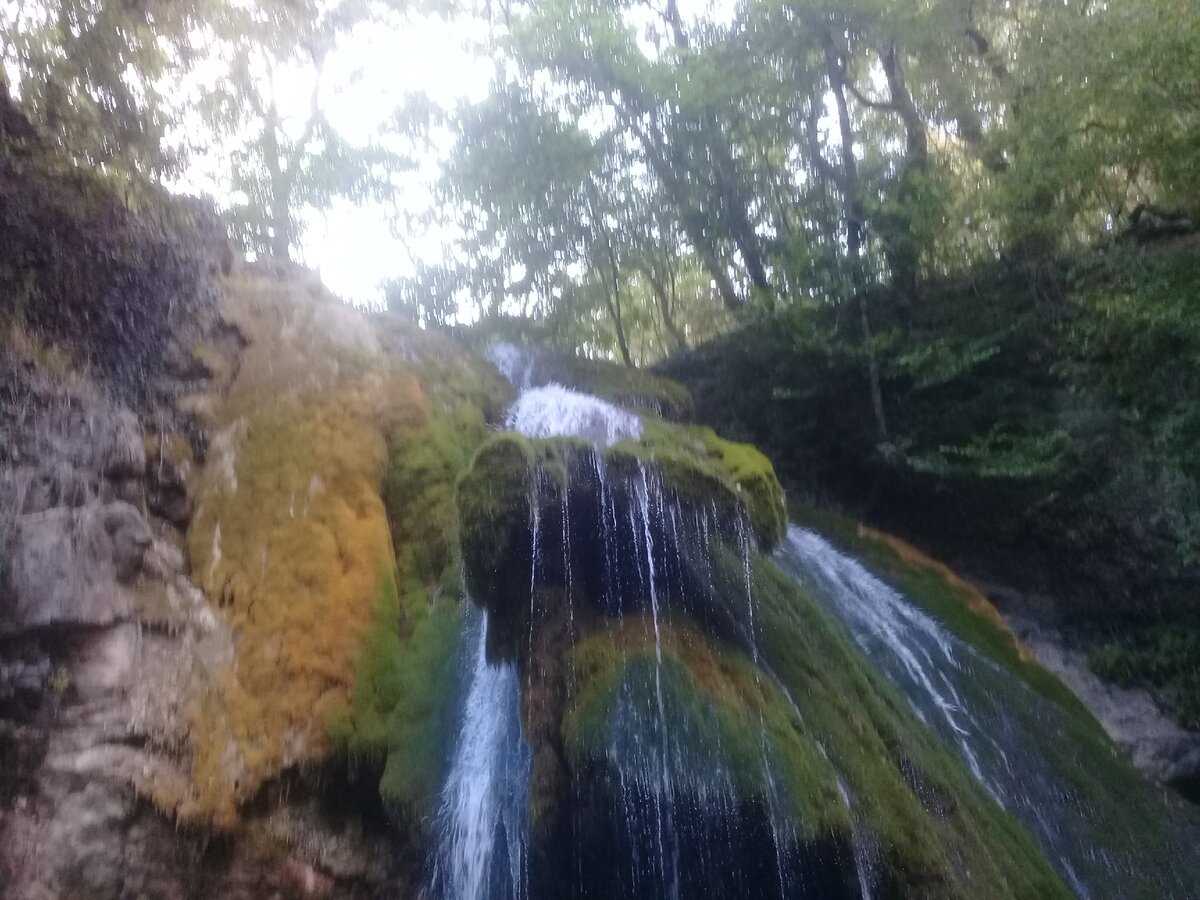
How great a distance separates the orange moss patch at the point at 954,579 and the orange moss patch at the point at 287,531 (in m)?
6.40

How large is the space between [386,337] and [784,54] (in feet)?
29.1

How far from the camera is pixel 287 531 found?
7230 millimetres

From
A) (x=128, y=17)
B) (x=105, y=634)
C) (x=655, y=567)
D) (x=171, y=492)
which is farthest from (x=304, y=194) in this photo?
(x=655, y=567)

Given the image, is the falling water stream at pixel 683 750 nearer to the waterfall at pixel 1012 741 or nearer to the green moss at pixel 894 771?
the waterfall at pixel 1012 741

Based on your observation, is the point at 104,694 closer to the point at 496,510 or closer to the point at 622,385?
the point at 496,510

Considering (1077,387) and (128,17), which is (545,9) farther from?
(1077,387)

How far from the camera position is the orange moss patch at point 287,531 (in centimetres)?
607

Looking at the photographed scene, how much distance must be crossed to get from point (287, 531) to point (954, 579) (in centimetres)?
827

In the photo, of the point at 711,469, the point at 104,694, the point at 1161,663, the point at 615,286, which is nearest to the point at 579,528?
the point at 711,469

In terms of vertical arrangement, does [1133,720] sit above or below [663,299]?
below

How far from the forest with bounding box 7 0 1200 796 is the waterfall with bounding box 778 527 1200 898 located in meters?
2.30

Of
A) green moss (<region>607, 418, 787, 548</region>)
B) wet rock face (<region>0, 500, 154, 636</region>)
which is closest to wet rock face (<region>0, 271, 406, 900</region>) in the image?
wet rock face (<region>0, 500, 154, 636</region>)

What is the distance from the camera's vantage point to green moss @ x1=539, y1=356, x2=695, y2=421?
1148cm

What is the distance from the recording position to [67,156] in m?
7.17
